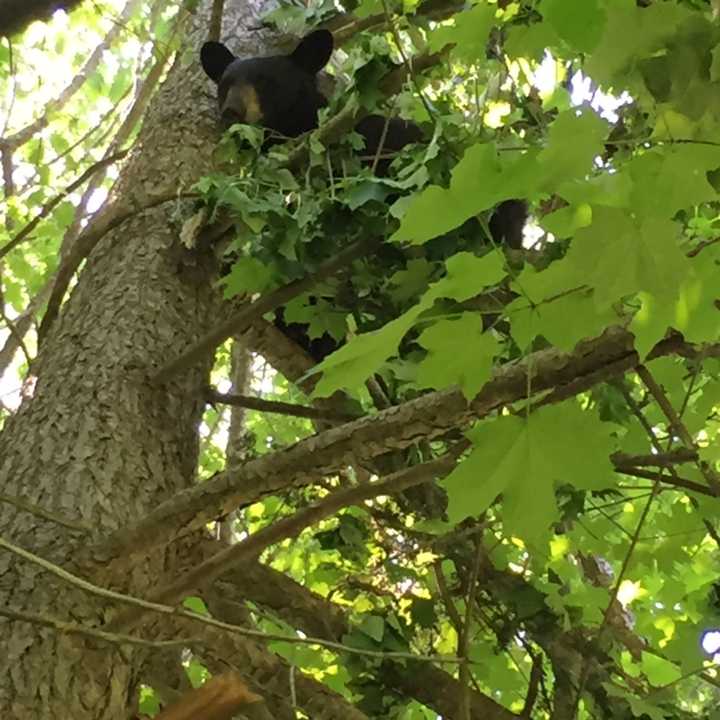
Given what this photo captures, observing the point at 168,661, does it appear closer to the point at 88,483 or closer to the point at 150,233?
the point at 88,483

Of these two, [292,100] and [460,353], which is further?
[292,100]

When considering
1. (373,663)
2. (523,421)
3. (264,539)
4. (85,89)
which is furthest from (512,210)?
(85,89)

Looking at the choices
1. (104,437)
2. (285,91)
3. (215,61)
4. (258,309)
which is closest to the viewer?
(104,437)

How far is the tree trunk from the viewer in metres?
1.64

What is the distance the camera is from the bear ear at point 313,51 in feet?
12.0

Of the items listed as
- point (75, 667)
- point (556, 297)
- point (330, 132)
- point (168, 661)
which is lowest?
point (75, 667)

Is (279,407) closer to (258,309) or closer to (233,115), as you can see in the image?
(258,309)

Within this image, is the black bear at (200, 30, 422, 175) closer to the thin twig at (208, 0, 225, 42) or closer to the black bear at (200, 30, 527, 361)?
the black bear at (200, 30, 527, 361)

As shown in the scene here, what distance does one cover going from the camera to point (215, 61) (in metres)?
3.59

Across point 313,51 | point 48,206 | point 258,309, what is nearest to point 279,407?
point 258,309

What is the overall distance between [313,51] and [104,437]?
212 cm

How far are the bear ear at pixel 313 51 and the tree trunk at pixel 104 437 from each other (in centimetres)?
82

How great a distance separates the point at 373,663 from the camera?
85.6 inches

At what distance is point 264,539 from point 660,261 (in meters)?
0.82
